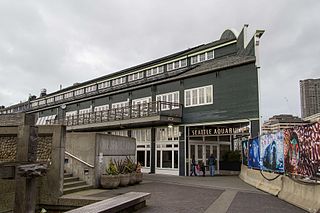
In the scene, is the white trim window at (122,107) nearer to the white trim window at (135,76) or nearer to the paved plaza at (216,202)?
the white trim window at (135,76)

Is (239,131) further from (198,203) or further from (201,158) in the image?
(198,203)

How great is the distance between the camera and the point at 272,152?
13.3 metres

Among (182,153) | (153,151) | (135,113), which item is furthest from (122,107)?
(182,153)

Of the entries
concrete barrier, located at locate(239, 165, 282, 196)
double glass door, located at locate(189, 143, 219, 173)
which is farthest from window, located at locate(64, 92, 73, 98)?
concrete barrier, located at locate(239, 165, 282, 196)

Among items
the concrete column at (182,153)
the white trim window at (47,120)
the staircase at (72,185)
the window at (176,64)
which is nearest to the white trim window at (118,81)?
the window at (176,64)

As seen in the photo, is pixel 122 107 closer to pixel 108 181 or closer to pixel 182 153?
pixel 182 153

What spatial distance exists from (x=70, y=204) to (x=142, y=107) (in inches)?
602

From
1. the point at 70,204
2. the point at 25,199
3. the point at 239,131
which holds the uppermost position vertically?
the point at 239,131

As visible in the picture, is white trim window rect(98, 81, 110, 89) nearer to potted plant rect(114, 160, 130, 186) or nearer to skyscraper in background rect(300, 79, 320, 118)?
potted plant rect(114, 160, 130, 186)

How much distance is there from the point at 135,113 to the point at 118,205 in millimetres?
17564

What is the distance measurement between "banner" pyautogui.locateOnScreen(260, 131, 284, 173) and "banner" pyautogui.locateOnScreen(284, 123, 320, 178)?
61 cm

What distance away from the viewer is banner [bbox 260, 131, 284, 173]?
12250 mm

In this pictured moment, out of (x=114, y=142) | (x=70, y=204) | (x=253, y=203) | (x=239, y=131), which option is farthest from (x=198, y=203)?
(x=239, y=131)

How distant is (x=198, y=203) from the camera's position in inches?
410
